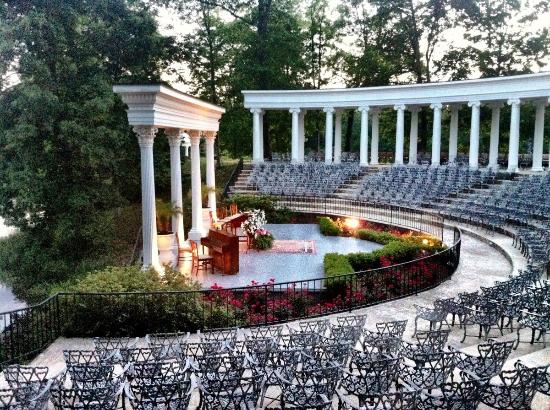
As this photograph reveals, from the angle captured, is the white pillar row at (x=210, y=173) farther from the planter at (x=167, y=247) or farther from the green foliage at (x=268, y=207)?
the planter at (x=167, y=247)

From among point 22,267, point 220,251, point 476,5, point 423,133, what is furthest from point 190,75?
point 220,251

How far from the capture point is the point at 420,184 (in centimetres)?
3291

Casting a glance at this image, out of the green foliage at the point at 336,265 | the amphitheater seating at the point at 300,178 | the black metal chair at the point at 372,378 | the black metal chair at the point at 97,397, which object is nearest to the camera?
the black metal chair at the point at 97,397

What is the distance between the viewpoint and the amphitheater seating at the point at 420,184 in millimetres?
31375

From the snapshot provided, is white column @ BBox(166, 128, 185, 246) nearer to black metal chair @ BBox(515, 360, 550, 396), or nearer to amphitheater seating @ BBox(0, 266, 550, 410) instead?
amphitheater seating @ BBox(0, 266, 550, 410)

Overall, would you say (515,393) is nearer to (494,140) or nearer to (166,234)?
(166,234)

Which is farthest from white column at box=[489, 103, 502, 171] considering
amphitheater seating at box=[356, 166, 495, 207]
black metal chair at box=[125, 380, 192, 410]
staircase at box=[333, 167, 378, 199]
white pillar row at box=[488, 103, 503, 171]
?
black metal chair at box=[125, 380, 192, 410]

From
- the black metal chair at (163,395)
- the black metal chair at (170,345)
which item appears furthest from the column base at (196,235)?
the black metal chair at (163,395)

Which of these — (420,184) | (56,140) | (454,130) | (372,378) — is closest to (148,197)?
(56,140)

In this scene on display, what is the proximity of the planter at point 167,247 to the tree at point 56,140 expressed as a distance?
14.8 feet

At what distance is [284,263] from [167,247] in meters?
4.88

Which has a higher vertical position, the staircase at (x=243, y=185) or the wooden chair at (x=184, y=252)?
the staircase at (x=243, y=185)

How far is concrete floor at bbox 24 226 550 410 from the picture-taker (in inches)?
398

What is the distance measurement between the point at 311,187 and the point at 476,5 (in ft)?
85.6
